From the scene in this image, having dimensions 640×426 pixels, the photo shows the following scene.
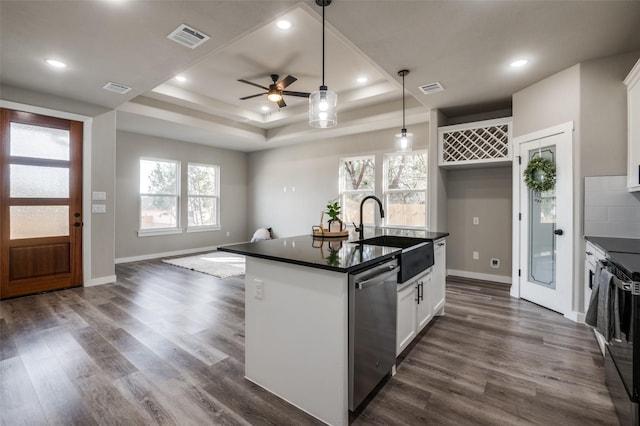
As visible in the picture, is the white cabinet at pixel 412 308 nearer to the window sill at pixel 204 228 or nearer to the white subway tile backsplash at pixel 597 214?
the white subway tile backsplash at pixel 597 214

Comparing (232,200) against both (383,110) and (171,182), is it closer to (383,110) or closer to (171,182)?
(171,182)

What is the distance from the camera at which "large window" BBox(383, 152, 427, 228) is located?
552cm

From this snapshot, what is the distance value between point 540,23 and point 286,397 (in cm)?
351

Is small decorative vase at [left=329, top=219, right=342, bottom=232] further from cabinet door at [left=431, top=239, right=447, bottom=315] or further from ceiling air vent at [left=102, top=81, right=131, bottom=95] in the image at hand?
ceiling air vent at [left=102, top=81, right=131, bottom=95]

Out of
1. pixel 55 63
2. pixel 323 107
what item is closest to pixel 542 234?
pixel 323 107

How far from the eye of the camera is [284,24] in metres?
3.06

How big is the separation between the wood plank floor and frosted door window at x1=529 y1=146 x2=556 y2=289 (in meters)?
0.42

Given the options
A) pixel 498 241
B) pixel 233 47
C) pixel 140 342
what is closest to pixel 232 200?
pixel 233 47

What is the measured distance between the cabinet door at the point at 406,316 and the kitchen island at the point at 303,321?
1.45 ft

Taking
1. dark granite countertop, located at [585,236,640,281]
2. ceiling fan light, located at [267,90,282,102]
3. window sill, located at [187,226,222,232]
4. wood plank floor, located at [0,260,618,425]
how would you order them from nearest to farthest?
1. dark granite countertop, located at [585,236,640,281]
2. wood plank floor, located at [0,260,618,425]
3. ceiling fan light, located at [267,90,282,102]
4. window sill, located at [187,226,222,232]

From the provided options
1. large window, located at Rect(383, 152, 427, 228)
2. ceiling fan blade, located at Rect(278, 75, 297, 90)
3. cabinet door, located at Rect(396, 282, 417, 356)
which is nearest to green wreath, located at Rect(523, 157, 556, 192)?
large window, located at Rect(383, 152, 427, 228)

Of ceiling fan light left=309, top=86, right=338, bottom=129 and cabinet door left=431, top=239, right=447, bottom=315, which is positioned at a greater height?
ceiling fan light left=309, top=86, right=338, bottom=129

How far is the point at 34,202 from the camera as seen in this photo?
13.3ft

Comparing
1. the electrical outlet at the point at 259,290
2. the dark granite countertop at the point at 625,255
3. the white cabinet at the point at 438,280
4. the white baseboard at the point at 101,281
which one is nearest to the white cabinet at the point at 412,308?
the white cabinet at the point at 438,280
